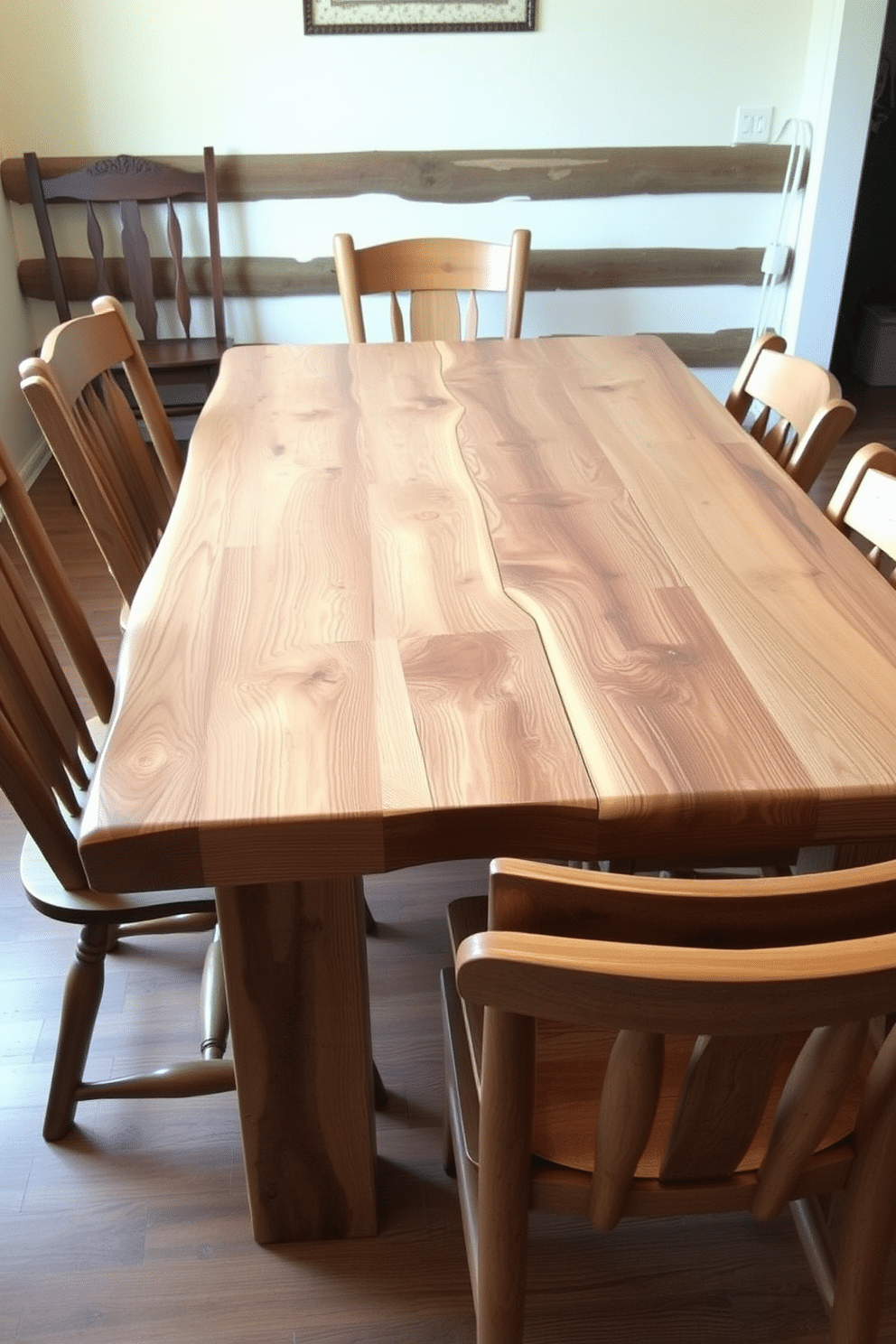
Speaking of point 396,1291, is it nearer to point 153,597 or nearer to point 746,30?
point 153,597

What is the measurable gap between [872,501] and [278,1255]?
3.87ft

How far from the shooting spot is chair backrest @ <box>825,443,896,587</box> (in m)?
1.36

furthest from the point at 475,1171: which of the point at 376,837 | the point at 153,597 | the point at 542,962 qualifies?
the point at 153,597

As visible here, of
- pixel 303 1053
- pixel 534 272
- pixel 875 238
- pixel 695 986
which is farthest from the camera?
pixel 875 238

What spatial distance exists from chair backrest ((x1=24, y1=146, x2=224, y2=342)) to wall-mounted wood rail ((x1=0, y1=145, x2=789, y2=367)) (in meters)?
0.09

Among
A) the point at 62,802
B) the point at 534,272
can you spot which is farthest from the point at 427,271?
the point at 62,802

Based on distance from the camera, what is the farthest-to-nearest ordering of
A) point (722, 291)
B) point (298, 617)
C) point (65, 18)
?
point (722, 291)
point (65, 18)
point (298, 617)

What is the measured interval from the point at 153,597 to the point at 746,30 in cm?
308

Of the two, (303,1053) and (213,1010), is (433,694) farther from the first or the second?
(213,1010)

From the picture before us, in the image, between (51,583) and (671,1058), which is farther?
(51,583)

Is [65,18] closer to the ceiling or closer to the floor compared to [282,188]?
closer to the ceiling

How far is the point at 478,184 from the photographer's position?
3531 millimetres

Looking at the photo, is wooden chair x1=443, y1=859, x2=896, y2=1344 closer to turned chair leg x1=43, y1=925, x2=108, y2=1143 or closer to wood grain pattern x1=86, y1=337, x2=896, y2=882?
wood grain pattern x1=86, y1=337, x2=896, y2=882

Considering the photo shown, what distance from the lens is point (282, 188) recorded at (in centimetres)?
350
